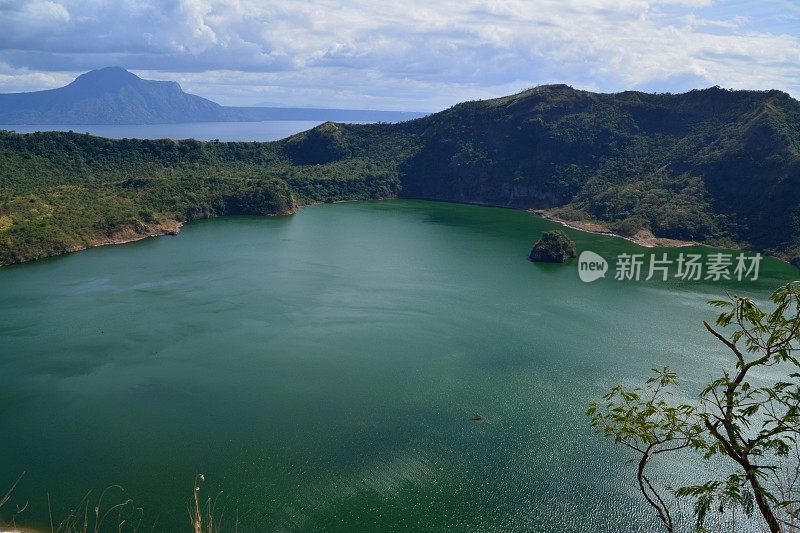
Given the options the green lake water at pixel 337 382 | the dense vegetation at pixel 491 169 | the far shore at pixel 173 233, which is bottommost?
the green lake water at pixel 337 382

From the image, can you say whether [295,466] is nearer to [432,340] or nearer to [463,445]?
[463,445]

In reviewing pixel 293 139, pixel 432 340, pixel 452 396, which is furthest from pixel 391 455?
pixel 293 139

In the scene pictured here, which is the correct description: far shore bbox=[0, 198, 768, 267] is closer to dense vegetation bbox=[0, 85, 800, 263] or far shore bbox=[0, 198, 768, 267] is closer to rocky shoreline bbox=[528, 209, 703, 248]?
rocky shoreline bbox=[528, 209, 703, 248]

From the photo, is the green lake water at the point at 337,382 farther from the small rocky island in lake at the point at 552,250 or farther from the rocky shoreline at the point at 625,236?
the rocky shoreline at the point at 625,236

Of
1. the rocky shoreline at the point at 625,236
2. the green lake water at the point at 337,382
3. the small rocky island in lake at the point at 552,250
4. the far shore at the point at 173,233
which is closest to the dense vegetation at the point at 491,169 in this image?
the far shore at the point at 173,233

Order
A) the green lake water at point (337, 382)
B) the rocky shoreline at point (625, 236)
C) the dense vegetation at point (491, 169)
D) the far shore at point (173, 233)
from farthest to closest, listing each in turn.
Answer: the rocky shoreline at point (625, 236)
the dense vegetation at point (491, 169)
the far shore at point (173, 233)
the green lake water at point (337, 382)

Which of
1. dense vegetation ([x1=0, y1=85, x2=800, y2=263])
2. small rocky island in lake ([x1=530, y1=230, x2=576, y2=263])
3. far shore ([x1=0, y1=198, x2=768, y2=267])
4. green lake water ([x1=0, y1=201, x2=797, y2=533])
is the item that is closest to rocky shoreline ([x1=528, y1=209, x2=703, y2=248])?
far shore ([x1=0, y1=198, x2=768, y2=267])

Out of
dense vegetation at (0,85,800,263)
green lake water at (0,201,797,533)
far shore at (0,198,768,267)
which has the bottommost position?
green lake water at (0,201,797,533)

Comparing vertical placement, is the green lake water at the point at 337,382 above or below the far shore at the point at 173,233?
below
